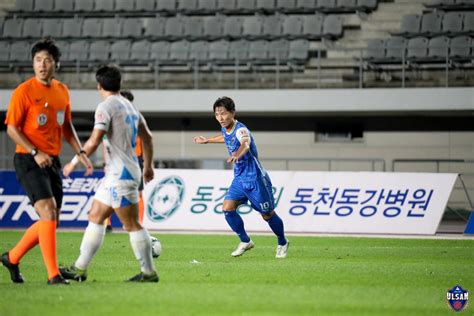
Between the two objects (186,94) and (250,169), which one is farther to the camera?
(186,94)

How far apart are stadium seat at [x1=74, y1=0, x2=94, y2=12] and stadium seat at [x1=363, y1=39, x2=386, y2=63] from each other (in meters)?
9.37

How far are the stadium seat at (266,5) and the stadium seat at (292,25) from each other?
0.91 meters

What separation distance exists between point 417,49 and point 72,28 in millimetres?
10913

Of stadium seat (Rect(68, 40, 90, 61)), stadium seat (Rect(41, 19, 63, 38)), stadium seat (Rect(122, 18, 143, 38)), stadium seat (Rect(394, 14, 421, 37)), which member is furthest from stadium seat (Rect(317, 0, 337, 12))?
stadium seat (Rect(41, 19, 63, 38))

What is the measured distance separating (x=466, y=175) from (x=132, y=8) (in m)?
13.9

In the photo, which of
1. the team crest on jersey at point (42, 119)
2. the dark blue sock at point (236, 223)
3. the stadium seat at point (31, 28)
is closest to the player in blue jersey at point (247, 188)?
the dark blue sock at point (236, 223)

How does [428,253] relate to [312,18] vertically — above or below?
below

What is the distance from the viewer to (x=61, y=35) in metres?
32.2

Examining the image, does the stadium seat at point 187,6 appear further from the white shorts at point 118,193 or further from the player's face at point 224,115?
the white shorts at point 118,193

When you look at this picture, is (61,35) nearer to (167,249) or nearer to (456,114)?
(456,114)

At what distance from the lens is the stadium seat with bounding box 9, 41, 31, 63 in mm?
30766

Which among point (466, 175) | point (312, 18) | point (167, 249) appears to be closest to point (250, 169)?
point (167, 249)

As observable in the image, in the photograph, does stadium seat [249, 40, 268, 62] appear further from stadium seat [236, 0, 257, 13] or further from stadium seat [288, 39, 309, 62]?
stadium seat [236, 0, 257, 13]

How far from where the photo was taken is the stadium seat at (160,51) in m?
30.5
